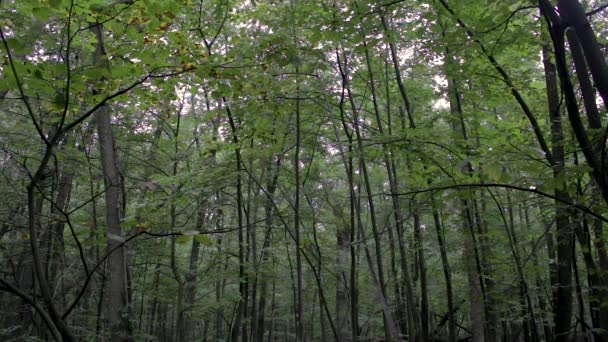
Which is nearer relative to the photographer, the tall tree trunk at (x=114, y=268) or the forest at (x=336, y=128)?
the forest at (x=336, y=128)

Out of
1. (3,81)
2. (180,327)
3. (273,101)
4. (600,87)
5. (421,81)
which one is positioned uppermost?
(421,81)

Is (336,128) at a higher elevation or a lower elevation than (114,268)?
higher

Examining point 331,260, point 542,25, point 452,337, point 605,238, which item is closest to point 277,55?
point 542,25

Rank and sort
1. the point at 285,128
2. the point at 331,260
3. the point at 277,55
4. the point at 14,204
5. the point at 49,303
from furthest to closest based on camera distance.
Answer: the point at 331,260 → the point at 14,204 → the point at 285,128 → the point at 277,55 → the point at 49,303

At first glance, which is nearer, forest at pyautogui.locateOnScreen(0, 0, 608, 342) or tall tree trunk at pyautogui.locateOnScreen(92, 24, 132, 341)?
forest at pyautogui.locateOnScreen(0, 0, 608, 342)

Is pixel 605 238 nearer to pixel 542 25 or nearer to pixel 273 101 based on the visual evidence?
pixel 542 25

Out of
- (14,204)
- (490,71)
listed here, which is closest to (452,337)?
(490,71)

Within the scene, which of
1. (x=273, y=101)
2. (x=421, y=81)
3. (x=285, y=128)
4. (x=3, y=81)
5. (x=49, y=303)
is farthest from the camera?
(x=421, y=81)

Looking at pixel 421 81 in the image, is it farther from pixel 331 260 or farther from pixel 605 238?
pixel 605 238

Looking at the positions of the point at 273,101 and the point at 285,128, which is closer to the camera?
the point at 273,101

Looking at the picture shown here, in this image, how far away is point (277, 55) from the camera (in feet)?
10.9

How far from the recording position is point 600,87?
150cm

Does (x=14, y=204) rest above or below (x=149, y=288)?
above

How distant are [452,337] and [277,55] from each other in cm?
456
